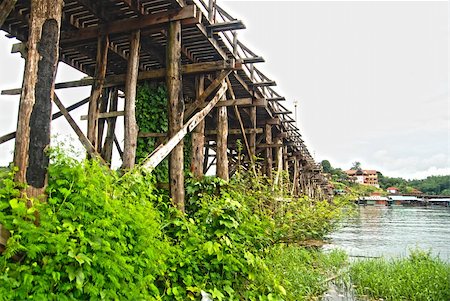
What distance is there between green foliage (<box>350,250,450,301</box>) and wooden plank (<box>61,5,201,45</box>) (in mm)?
5254

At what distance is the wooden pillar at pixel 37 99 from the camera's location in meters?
3.00

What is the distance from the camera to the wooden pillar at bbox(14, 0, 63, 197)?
9.86ft

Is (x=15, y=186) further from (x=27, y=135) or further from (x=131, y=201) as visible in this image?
(x=131, y=201)

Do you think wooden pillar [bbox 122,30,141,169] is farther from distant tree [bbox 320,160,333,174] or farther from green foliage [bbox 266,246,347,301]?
distant tree [bbox 320,160,333,174]

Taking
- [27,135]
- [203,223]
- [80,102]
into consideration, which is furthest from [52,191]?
Result: [80,102]

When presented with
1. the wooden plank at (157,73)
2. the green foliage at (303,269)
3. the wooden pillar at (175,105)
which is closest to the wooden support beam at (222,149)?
the wooden plank at (157,73)

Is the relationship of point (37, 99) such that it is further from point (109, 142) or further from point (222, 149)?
point (222, 149)

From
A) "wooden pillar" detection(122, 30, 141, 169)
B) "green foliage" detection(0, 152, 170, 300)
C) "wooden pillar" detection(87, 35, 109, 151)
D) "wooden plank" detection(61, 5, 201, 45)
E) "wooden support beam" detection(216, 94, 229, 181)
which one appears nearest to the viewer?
"green foliage" detection(0, 152, 170, 300)

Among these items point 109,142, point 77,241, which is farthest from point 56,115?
point 77,241

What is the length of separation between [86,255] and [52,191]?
2.18 feet

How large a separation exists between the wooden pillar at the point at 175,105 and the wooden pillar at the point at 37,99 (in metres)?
2.04

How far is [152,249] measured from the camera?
3113 mm

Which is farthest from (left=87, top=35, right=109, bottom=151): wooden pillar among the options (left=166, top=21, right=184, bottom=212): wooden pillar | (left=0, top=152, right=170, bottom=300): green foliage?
(left=0, top=152, right=170, bottom=300): green foliage

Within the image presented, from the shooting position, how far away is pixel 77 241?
105 inches
